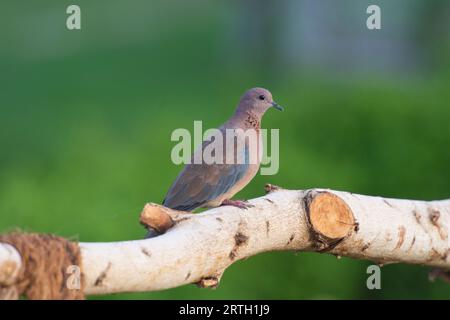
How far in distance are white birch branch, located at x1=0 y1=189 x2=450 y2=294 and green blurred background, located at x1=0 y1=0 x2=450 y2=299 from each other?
0.66ft

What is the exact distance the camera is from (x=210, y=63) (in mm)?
15898

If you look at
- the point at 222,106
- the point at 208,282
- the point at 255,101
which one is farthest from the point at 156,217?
the point at 222,106

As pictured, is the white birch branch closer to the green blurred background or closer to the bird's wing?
the green blurred background

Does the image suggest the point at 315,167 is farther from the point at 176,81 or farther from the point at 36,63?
the point at 36,63

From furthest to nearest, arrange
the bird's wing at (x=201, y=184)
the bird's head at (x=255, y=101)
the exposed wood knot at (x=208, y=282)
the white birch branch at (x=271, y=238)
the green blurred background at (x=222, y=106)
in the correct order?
the green blurred background at (x=222, y=106) < the bird's head at (x=255, y=101) < the bird's wing at (x=201, y=184) < the exposed wood knot at (x=208, y=282) < the white birch branch at (x=271, y=238)

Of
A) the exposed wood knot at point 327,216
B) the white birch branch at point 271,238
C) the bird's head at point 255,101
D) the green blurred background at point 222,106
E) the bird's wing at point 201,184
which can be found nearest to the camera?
the white birch branch at point 271,238

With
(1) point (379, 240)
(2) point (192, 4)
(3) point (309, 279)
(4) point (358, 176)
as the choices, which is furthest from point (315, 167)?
(2) point (192, 4)

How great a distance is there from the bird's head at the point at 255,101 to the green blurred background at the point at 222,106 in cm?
141

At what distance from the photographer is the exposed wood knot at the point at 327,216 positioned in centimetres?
400

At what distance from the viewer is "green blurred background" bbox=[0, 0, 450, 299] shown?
684cm

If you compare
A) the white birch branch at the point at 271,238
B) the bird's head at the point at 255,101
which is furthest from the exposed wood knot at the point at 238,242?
the bird's head at the point at 255,101

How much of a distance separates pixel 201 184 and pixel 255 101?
0.70 metres

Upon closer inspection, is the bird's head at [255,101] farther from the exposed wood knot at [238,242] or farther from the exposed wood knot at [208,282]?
the exposed wood knot at [208,282]

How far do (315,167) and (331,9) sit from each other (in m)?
6.94
